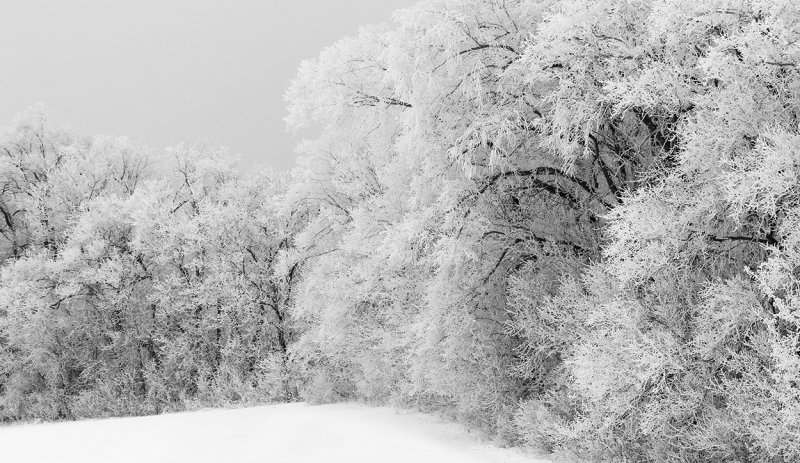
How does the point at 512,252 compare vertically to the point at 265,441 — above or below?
above

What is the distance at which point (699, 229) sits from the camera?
9586 mm

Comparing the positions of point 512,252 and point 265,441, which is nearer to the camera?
point 265,441

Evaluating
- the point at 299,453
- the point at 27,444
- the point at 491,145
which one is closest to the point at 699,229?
the point at 491,145

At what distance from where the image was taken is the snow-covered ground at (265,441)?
1105 centimetres

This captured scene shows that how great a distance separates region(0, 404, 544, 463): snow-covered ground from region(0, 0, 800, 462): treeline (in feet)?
3.45

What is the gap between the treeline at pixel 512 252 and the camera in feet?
30.1

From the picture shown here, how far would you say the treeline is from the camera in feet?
30.1

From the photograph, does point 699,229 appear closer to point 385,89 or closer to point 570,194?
point 570,194

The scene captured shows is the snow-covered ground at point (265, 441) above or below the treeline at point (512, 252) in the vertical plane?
below

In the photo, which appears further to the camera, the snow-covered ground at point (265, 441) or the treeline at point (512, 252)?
the snow-covered ground at point (265, 441)

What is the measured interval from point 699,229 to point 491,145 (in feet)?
16.5

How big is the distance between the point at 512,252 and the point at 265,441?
6892 millimetres

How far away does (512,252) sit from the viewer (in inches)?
571

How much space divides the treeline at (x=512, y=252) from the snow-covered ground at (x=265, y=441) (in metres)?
1.05
